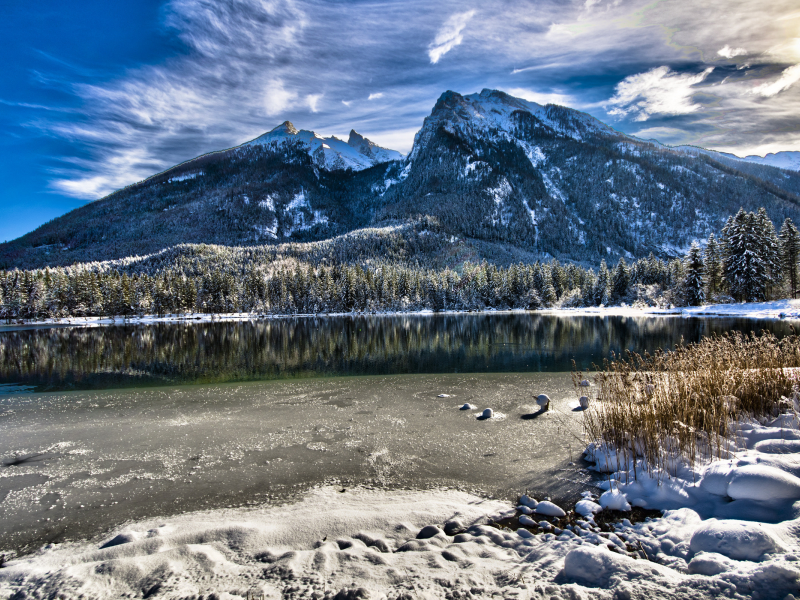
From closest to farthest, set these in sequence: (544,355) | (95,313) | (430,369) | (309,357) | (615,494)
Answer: (615,494) < (430,369) < (544,355) < (309,357) < (95,313)

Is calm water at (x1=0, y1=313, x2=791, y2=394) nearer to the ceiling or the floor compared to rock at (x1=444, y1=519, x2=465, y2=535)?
nearer to the floor

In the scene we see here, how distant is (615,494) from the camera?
686 centimetres

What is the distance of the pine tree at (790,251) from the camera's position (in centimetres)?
5750

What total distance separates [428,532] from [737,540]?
13.1 feet

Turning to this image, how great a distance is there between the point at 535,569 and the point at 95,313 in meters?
137

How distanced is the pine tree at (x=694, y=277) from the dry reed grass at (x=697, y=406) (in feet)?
226

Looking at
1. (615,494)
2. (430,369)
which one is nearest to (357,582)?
(615,494)

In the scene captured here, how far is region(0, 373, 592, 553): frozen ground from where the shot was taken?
7.68 m

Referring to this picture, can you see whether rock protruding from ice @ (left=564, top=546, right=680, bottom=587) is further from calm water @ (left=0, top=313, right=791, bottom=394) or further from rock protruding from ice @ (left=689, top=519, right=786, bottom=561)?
calm water @ (left=0, top=313, right=791, bottom=394)

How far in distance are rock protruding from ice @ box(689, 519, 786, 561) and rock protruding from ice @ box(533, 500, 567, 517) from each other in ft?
6.50

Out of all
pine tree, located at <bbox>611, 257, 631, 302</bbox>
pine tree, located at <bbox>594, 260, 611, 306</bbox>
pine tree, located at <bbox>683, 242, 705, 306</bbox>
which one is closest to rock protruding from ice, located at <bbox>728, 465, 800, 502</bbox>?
pine tree, located at <bbox>683, 242, 705, 306</bbox>

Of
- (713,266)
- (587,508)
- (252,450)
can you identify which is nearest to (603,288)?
(713,266)

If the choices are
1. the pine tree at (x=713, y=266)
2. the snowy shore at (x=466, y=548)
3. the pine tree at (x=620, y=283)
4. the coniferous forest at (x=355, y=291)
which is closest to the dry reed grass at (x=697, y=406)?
the snowy shore at (x=466, y=548)

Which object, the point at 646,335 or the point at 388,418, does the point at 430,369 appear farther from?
the point at 646,335
